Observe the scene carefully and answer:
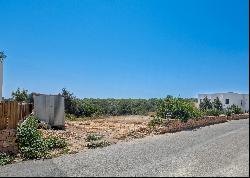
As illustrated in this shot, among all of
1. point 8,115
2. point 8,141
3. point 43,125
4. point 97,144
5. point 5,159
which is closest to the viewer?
point 5,159

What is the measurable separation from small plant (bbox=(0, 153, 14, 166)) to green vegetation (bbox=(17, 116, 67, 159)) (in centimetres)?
47

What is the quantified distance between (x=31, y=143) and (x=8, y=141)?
757mm

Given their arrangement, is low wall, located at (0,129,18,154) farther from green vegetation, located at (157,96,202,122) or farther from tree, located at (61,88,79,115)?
tree, located at (61,88,79,115)

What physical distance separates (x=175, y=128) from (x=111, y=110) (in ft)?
64.3

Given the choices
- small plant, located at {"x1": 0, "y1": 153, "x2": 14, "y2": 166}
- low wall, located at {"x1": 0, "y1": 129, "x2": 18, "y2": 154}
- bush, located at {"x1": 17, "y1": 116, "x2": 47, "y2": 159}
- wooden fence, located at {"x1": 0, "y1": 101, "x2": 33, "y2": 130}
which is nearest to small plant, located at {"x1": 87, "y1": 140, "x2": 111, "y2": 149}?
bush, located at {"x1": 17, "y1": 116, "x2": 47, "y2": 159}

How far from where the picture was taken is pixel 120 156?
11914 millimetres

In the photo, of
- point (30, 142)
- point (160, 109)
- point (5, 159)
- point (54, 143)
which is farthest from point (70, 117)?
point (5, 159)

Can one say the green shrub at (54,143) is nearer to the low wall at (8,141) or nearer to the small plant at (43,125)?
the low wall at (8,141)

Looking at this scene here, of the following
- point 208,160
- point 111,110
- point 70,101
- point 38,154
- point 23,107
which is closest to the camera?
point 208,160

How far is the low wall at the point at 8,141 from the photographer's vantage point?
12.0 m

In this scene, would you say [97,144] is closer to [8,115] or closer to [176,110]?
[8,115]

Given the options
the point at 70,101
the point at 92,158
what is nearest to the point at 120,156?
the point at 92,158

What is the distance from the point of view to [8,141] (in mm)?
12188

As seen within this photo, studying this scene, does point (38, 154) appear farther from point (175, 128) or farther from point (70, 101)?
point (70, 101)
